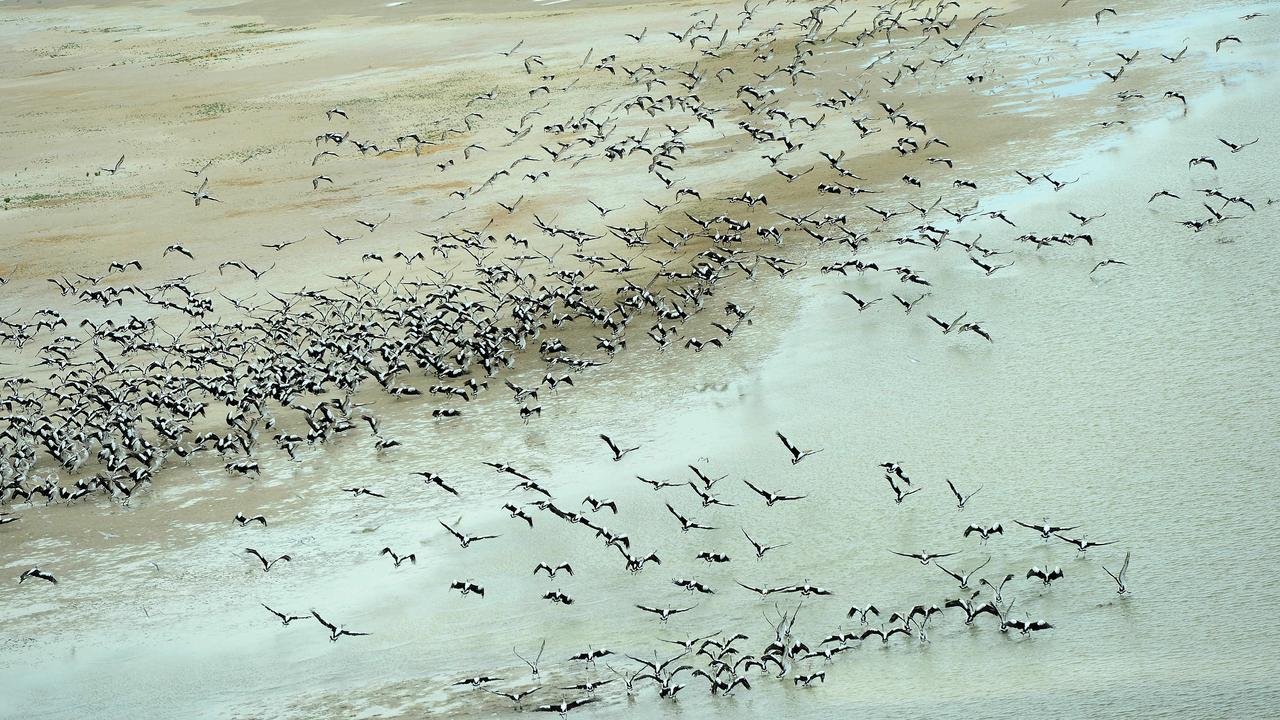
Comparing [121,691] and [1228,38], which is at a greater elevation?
[1228,38]

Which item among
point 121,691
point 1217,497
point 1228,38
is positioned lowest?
point 121,691

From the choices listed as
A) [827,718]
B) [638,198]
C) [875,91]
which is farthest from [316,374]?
[875,91]

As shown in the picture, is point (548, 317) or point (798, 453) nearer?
point (798, 453)

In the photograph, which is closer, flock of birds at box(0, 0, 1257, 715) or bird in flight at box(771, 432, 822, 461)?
flock of birds at box(0, 0, 1257, 715)

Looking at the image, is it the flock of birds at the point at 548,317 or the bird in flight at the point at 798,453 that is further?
A: the bird in flight at the point at 798,453

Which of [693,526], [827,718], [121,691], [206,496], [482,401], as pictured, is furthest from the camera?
[482,401]

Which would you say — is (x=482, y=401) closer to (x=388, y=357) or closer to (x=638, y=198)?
(x=388, y=357)

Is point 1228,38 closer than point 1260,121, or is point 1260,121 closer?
point 1260,121

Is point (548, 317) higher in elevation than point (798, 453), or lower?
lower
